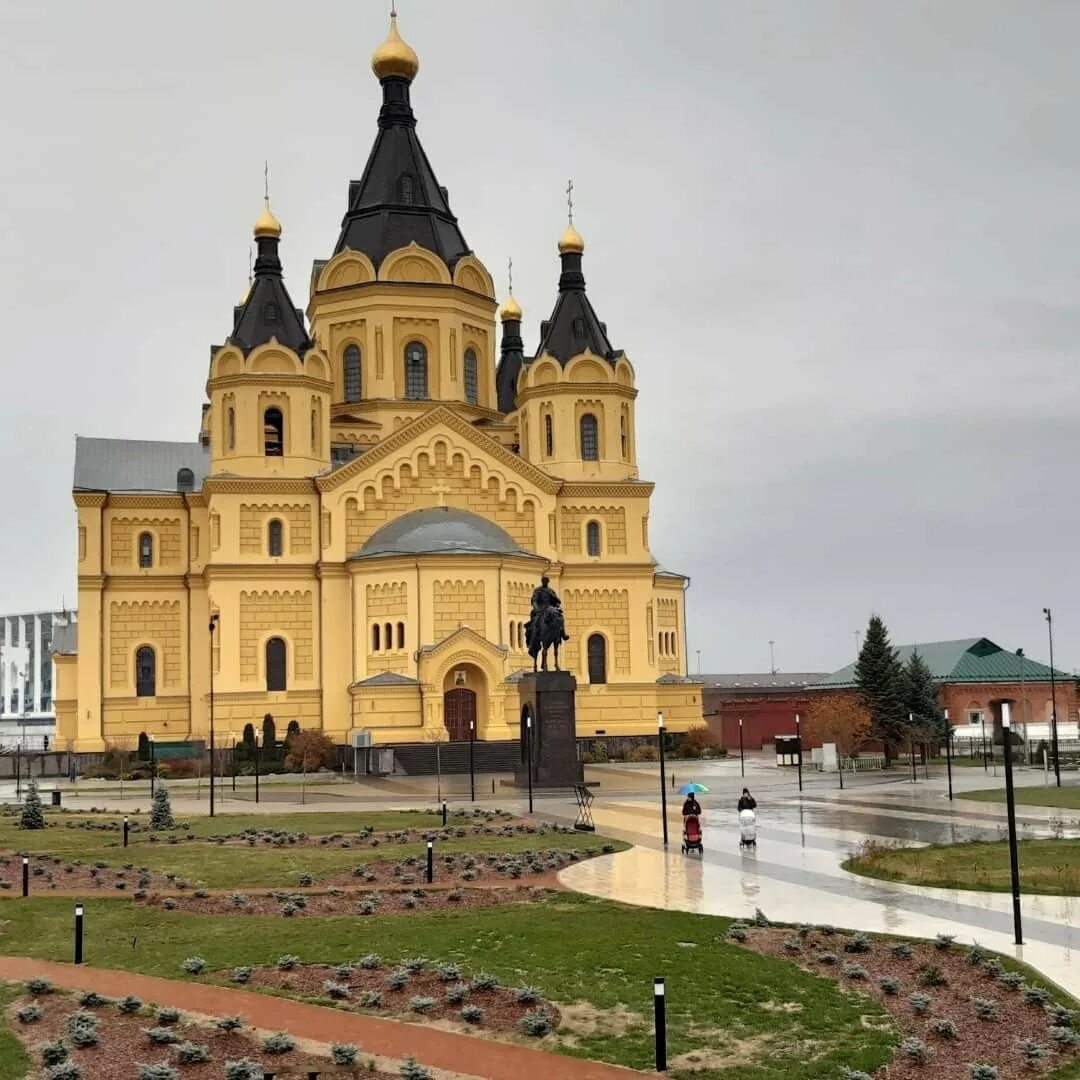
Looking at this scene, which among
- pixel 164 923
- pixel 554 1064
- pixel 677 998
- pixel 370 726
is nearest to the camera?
pixel 554 1064

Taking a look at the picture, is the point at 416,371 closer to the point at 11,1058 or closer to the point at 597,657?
the point at 597,657

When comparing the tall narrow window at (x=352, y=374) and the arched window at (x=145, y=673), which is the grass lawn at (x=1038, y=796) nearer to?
the tall narrow window at (x=352, y=374)

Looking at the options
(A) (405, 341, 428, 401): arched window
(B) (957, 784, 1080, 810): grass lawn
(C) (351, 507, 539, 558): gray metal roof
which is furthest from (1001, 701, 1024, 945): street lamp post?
(A) (405, 341, 428, 401): arched window

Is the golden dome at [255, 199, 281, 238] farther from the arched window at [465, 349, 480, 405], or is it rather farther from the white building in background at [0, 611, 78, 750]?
the white building in background at [0, 611, 78, 750]

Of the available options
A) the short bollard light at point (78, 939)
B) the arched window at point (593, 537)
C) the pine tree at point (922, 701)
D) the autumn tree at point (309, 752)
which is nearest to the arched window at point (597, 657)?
the arched window at point (593, 537)

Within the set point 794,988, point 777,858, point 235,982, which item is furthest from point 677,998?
point 777,858

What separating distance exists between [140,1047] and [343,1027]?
6.04 ft

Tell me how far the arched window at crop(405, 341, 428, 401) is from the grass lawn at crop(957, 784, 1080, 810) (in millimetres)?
34684

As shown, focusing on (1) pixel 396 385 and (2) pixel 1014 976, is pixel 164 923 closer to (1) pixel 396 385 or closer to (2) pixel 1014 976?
(2) pixel 1014 976

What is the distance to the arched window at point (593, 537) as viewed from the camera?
66.4 meters

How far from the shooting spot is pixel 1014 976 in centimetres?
1455

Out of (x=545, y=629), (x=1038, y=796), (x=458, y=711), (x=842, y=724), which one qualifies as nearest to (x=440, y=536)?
(x=458, y=711)

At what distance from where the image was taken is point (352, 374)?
6788 cm

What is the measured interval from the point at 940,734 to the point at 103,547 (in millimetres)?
39951
